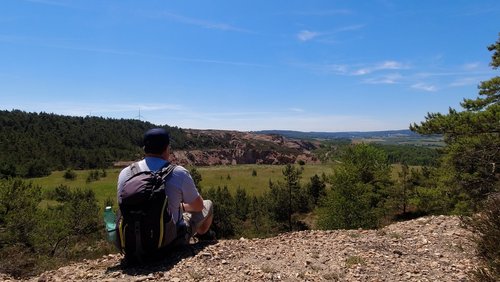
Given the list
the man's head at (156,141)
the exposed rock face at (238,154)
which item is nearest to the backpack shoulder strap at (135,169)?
the man's head at (156,141)

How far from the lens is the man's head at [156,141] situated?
5.40 meters

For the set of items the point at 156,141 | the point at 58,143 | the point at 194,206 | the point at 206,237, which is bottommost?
the point at 58,143

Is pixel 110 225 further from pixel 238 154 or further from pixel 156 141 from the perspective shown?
pixel 238 154

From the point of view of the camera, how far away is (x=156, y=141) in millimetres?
→ 5422

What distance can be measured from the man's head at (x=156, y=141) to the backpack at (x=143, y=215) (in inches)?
18.8

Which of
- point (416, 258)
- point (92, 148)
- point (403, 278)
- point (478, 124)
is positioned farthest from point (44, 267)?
point (92, 148)

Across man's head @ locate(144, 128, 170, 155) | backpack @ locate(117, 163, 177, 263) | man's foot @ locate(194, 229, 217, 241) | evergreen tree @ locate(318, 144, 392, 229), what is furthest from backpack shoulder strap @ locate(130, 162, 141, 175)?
evergreen tree @ locate(318, 144, 392, 229)

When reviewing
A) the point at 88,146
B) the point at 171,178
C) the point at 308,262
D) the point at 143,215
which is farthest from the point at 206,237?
the point at 88,146

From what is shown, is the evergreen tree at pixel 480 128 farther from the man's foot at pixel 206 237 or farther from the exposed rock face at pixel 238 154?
the exposed rock face at pixel 238 154

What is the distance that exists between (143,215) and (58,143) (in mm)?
114197

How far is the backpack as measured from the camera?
188 inches

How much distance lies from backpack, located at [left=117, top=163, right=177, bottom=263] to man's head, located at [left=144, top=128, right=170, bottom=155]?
18.8 inches

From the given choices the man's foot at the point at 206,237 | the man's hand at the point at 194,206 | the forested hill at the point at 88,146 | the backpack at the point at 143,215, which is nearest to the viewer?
the backpack at the point at 143,215

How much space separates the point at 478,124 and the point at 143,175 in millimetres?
14115
